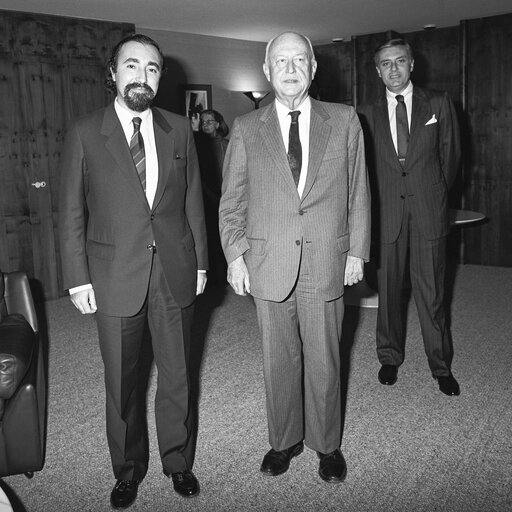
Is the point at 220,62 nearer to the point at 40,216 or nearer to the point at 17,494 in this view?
the point at 40,216

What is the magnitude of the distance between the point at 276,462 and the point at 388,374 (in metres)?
1.20

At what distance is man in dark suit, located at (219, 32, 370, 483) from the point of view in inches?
92.6

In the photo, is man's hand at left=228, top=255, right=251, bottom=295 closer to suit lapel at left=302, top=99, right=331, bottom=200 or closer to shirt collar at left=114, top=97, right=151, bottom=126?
Result: suit lapel at left=302, top=99, right=331, bottom=200

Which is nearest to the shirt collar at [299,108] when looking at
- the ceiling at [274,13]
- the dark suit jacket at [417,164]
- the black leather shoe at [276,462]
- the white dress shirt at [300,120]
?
the white dress shirt at [300,120]

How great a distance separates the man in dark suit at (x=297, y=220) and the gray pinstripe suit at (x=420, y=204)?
99cm

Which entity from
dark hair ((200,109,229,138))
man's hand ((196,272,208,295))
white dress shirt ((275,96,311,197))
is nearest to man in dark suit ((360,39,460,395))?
white dress shirt ((275,96,311,197))

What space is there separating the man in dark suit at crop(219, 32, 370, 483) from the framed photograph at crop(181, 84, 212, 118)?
15.1 ft

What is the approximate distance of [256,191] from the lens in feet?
7.89

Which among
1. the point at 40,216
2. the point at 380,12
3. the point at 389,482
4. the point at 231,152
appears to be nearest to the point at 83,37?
the point at 40,216

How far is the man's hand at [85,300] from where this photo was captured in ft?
7.51

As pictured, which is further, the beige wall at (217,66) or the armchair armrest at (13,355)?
the beige wall at (217,66)

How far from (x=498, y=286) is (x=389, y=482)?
3.72 meters

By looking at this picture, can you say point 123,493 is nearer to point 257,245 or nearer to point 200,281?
point 200,281

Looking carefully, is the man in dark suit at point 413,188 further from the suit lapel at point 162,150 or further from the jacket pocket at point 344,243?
the suit lapel at point 162,150
